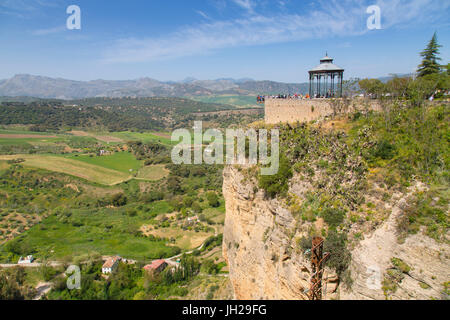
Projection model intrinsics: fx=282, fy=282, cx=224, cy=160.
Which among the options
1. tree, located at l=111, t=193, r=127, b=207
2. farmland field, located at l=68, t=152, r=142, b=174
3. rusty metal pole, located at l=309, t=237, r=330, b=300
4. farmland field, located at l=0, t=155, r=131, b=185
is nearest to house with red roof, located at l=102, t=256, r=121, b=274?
tree, located at l=111, t=193, r=127, b=207

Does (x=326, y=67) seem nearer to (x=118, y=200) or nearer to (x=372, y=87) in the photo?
(x=372, y=87)

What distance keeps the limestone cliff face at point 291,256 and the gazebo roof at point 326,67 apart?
27.8ft

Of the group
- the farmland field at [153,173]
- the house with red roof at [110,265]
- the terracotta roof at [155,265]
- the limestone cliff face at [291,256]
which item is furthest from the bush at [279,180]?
the farmland field at [153,173]

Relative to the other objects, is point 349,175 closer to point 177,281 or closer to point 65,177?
point 177,281

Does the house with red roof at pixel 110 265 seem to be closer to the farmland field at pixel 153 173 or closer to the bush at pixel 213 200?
the bush at pixel 213 200

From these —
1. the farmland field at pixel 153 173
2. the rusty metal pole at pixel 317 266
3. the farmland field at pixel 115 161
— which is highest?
the rusty metal pole at pixel 317 266

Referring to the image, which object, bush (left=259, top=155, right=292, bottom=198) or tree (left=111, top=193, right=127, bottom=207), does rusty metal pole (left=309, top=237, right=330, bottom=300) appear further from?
tree (left=111, top=193, right=127, bottom=207)

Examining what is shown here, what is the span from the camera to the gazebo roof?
59.2 ft

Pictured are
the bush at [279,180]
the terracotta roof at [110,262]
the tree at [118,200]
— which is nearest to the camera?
the bush at [279,180]

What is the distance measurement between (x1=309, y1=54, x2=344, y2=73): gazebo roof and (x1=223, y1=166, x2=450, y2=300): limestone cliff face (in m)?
8.46

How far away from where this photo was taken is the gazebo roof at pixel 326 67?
59.2 ft
